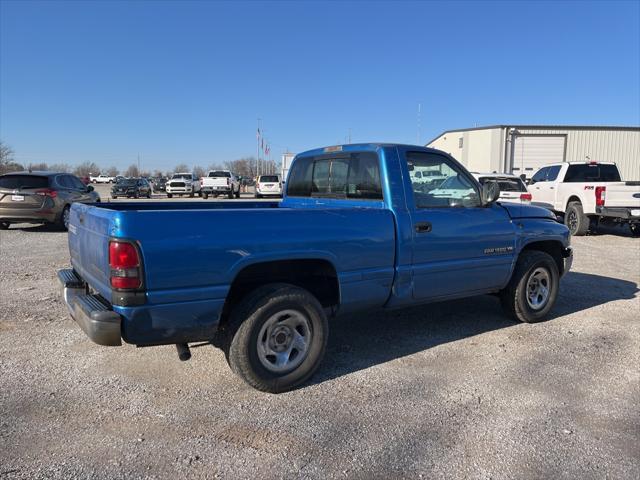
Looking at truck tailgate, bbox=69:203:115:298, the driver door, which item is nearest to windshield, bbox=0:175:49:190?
truck tailgate, bbox=69:203:115:298

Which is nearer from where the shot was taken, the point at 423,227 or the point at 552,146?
the point at 423,227

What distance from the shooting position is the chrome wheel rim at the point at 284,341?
3.74 m

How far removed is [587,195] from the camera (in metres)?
13.4

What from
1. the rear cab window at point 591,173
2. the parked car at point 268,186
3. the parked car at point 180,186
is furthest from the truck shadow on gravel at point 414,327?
the parked car at point 180,186

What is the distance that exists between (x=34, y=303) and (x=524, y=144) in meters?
32.4

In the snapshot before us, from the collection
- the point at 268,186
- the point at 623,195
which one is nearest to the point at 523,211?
the point at 623,195

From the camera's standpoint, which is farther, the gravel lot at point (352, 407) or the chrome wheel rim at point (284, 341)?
the chrome wheel rim at point (284, 341)

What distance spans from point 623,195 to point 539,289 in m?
8.84

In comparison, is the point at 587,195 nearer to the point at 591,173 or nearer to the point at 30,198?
the point at 591,173

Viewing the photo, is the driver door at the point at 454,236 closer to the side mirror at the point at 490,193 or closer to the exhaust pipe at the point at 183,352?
the side mirror at the point at 490,193

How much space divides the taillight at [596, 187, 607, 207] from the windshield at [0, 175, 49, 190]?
14108 mm

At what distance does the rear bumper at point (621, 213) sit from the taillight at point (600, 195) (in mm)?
145

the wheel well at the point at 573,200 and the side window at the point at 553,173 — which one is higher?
the side window at the point at 553,173

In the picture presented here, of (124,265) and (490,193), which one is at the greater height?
(490,193)
